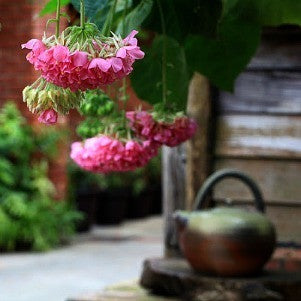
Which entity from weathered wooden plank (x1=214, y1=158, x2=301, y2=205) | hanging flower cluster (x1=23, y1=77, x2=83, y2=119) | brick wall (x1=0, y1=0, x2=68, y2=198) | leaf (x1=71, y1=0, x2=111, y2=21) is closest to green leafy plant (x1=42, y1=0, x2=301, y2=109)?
leaf (x1=71, y1=0, x2=111, y2=21)

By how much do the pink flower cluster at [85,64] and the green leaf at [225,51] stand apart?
51 centimetres

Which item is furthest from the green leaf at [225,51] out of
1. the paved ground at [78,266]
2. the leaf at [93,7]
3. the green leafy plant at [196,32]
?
the paved ground at [78,266]

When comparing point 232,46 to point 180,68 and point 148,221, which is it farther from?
point 148,221

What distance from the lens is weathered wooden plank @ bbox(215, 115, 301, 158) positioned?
2.91 meters

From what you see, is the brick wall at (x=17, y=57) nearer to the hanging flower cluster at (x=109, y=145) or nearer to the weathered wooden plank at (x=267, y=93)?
the weathered wooden plank at (x=267, y=93)

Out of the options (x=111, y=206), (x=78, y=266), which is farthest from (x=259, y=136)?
(x=111, y=206)

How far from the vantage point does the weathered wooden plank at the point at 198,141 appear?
2955mm

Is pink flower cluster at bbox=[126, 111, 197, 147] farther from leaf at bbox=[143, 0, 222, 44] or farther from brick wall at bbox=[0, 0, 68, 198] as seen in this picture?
brick wall at bbox=[0, 0, 68, 198]

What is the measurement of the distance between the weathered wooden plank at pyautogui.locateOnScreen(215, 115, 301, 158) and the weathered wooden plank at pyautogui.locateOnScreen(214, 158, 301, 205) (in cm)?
3

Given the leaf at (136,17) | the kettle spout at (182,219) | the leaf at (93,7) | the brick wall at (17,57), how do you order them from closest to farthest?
the leaf at (93,7), the leaf at (136,17), the kettle spout at (182,219), the brick wall at (17,57)

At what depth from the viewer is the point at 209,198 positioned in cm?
302

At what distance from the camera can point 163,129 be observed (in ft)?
4.99

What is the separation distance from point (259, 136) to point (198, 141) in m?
0.18

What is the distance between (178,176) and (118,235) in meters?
5.35
